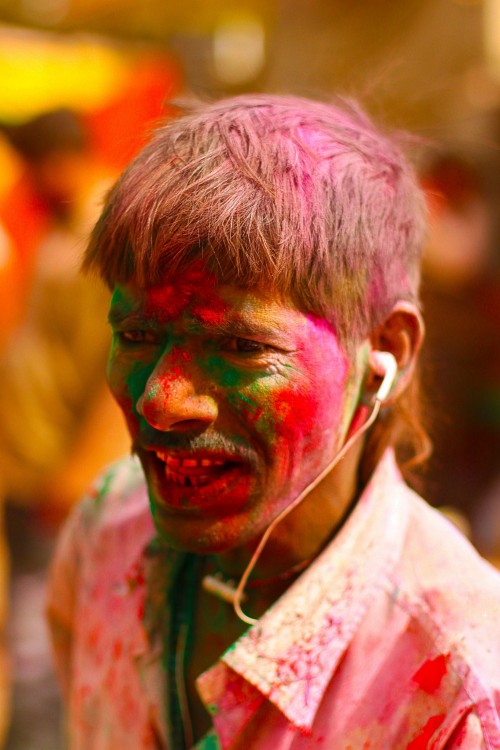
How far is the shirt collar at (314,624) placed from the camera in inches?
52.4

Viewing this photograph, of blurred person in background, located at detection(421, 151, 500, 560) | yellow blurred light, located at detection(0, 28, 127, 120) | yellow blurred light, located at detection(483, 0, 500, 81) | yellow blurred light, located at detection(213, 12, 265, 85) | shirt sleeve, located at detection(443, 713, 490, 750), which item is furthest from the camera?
yellow blurred light, located at detection(213, 12, 265, 85)

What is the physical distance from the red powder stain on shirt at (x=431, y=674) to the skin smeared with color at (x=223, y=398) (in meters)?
0.32

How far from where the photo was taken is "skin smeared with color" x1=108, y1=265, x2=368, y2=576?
1.28m

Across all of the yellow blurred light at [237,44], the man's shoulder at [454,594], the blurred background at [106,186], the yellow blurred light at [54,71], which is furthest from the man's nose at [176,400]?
the yellow blurred light at [237,44]

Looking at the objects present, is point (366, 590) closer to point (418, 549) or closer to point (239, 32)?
point (418, 549)

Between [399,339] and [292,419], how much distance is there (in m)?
0.26

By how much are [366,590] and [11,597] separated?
3.04 meters

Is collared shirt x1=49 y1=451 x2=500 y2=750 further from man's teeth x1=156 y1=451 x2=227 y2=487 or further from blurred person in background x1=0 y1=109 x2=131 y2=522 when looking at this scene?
blurred person in background x1=0 y1=109 x2=131 y2=522

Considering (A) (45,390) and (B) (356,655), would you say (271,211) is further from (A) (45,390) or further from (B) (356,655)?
(A) (45,390)

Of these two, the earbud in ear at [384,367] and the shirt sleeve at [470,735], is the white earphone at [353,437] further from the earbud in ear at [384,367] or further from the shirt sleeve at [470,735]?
the shirt sleeve at [470,735]

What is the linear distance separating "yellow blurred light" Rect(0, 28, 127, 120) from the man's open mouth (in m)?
4.20

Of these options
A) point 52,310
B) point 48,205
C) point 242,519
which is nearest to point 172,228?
point 242,519

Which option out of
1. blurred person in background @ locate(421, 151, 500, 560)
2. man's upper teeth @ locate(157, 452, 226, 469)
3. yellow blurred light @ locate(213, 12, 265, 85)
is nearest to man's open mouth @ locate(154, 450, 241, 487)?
man's upper teeth @ locate(157, 452, 226, 469)

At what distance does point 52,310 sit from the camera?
3.75 m
